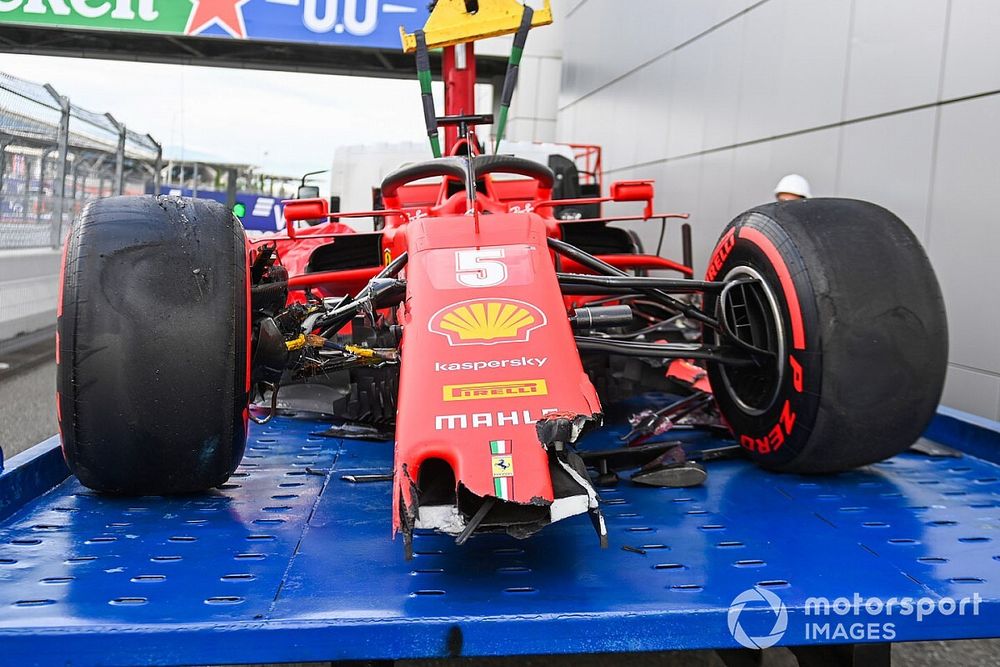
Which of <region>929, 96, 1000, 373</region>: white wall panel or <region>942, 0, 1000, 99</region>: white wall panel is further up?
<region>942, 0, 1000, 99</region>: white wall panel

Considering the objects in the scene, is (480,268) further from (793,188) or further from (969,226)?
(793,188)

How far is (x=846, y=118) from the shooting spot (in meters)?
A: 5.88

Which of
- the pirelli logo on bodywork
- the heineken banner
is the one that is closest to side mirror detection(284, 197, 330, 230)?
the pirelli logo on bodywork

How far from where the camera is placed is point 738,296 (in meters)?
3.29

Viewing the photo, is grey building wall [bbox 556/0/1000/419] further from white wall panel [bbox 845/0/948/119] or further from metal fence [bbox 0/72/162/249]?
metal fence [bbox 0/72/162/249]

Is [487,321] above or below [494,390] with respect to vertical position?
above

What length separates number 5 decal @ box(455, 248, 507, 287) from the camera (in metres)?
2.63

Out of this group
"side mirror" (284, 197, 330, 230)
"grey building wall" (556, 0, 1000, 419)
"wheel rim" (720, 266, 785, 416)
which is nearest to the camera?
"wheel rim" (720, 266, 785, 416)

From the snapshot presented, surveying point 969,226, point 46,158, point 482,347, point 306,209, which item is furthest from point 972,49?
point 46,158

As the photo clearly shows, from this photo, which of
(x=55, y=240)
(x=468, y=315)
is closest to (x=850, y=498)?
(x=468, y=315)

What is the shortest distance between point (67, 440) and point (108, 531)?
31 cm

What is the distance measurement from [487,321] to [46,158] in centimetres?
923

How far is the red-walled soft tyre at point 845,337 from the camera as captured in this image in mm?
2715

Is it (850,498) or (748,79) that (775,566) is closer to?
(850,498)
